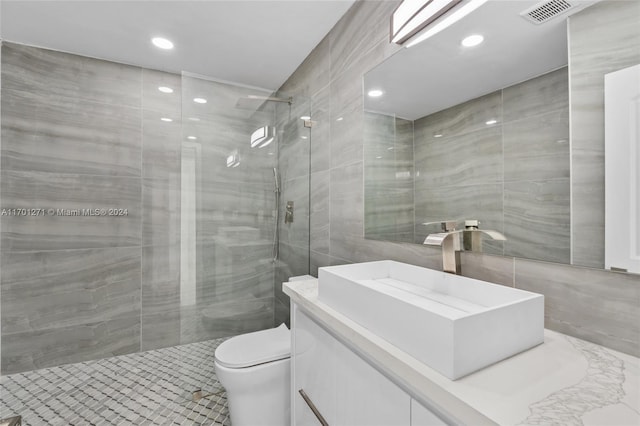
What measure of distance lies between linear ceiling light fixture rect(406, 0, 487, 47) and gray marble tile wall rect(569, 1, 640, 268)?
34 cm

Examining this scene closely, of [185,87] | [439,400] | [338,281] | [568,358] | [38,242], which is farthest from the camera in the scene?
[38,242]

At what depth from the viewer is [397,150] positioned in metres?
1.38

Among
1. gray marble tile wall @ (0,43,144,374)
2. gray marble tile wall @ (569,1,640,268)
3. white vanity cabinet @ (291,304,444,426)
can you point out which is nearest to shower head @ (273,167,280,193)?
white vanity cabinet @ (291,304,444,426)

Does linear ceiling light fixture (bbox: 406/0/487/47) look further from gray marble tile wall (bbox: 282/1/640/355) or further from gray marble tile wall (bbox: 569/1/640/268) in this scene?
gray marble tile wall (bbox: 569/1/640/268)

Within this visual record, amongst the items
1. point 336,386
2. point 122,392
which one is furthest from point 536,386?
point 122,392

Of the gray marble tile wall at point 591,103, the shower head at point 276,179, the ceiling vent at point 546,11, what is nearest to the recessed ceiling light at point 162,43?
the shower head at point 276,179

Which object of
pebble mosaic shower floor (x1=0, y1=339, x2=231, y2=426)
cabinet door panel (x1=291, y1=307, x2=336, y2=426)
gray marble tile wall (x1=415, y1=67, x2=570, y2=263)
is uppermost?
gray marble tile wall (x1=415, y1=67, x2=570, y2=263)

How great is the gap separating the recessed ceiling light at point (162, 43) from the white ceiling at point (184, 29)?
1.8 inches

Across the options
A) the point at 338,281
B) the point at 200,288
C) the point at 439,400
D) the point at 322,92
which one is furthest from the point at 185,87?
the point at 439,400

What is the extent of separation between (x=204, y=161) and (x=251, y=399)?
1.40m

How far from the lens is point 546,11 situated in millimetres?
823

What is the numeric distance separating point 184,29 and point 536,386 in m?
2.50

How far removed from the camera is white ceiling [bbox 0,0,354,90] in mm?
1744

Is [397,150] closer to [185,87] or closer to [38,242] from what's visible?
[185,87]
